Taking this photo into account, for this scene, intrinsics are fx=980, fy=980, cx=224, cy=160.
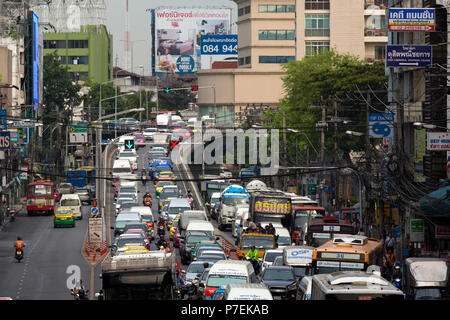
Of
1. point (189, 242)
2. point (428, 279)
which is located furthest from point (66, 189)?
point (428, 279)

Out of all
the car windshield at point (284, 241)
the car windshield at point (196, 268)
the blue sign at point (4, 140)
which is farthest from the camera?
the blue sign at point (4, 140)

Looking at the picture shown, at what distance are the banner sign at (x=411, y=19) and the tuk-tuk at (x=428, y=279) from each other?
12.8 meters

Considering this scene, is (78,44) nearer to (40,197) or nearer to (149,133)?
(149,133)

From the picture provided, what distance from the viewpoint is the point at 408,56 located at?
38.3 metres

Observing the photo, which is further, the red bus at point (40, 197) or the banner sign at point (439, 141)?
the red bus at point (40, 197)

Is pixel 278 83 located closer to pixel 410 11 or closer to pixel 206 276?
pixel 410 11

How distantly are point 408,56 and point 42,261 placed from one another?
20.3m

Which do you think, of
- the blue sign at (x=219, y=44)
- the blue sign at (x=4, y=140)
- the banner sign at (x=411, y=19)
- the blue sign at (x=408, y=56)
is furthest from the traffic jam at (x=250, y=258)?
the blue sign at (x=219, y=44)

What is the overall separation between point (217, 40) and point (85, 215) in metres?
99.3

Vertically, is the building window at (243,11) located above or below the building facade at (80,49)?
above

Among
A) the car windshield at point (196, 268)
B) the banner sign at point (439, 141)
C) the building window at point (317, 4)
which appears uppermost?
the building window at point (317, 4)

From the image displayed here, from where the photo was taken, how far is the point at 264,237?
134 ft

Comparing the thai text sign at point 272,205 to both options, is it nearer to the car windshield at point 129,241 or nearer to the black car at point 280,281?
the car windshield at point 129,241

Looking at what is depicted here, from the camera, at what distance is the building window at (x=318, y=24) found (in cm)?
11200
